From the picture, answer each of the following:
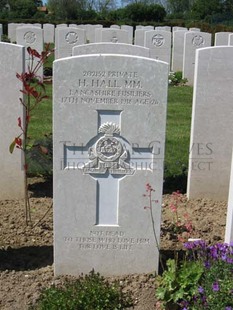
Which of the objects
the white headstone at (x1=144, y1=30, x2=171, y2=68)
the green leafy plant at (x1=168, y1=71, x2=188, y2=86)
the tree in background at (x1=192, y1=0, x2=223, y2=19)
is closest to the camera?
the green leafy plant at (x1=168, y1=71, x2=188, y2=86)

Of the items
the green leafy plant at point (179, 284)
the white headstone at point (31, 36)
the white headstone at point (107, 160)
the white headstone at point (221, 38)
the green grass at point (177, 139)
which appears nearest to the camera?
the green leafy plant at point (179, 284)

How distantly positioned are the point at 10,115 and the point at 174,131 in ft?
11.3

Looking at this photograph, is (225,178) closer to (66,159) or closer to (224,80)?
(224,80)

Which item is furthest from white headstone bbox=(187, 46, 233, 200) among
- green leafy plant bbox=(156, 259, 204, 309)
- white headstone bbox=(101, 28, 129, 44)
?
white headstone bbox=(101, 28, 129, 44)

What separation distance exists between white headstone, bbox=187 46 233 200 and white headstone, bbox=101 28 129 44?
932 centimetres

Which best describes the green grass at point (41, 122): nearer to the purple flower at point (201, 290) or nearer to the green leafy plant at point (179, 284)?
the green leafy plant at point (179, 284)

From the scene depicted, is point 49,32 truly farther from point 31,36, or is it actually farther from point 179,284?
point 179,284

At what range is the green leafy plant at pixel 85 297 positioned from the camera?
121 inches

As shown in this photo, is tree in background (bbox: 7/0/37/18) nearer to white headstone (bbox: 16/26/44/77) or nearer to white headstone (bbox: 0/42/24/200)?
white headstone (bbox: 16/26/44/77)

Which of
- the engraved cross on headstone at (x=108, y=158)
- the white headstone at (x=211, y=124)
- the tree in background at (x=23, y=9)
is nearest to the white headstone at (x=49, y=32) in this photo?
the tree in background at (x=23, y=9)

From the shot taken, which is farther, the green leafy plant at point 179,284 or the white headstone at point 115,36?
the white headstone at point 115,36

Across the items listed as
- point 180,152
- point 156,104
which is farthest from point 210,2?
point 156,104

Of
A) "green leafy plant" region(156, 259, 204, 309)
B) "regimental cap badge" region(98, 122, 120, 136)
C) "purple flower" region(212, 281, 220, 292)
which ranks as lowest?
"green leafy plant" region(156, 259, 204, 309)

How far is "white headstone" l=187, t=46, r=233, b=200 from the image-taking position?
4.95 m
